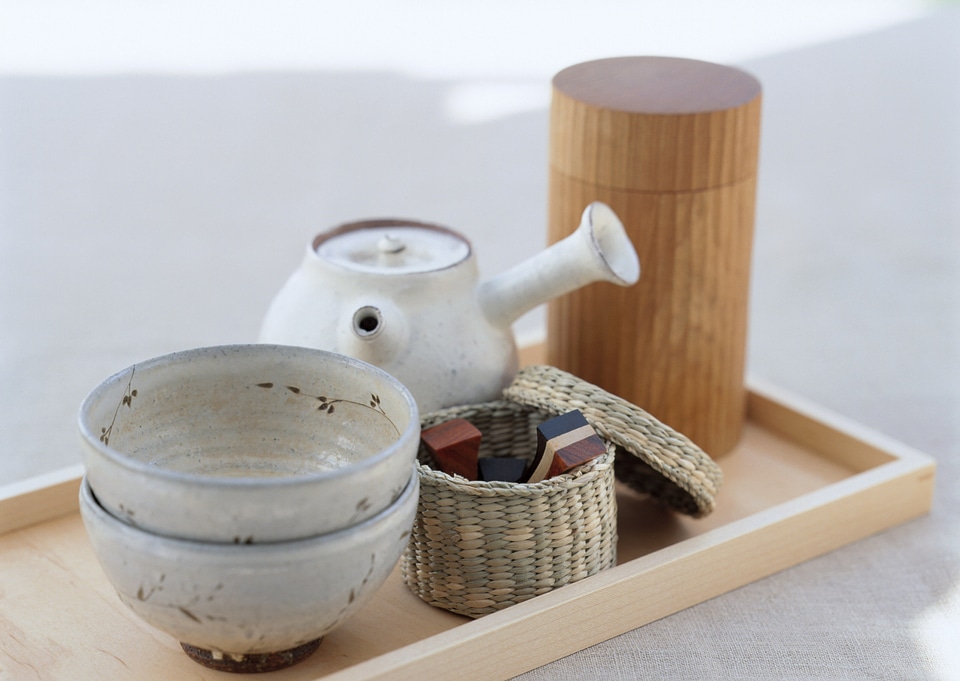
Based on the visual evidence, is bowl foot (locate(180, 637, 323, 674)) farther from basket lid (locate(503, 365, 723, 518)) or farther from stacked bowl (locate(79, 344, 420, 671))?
basket lid (locate(503, 365, 723, 518))

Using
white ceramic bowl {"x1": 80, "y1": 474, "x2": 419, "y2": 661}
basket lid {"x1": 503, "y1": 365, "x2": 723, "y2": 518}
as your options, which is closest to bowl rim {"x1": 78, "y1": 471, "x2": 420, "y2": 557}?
white ceramic bowl {"x1": 80, "y1": 474, "x2": 419, "y2": 661}

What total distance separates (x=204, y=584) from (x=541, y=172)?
1.31m

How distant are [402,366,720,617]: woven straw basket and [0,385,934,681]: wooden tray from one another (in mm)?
19

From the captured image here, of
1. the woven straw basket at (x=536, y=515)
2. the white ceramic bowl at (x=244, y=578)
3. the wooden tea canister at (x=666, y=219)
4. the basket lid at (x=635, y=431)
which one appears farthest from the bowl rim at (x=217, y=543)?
the wooden tea canister at (x=666, y=219)

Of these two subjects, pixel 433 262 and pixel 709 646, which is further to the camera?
pixel 433 262

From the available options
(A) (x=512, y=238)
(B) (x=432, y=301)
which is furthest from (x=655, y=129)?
(A) (x=512, y=238)

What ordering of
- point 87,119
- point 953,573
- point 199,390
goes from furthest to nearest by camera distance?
point 87,119 < point 953,573 < point 199,390

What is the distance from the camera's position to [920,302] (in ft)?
4.81

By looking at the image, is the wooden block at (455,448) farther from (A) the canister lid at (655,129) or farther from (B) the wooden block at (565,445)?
(A) the canister lid at (655,129)

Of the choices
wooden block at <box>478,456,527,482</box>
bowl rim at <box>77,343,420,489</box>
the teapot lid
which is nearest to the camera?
bowl rim at <box>77,343,420,489</box>

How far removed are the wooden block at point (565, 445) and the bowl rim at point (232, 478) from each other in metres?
0.11

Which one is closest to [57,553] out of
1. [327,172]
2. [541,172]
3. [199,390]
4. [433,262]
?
[199,390]

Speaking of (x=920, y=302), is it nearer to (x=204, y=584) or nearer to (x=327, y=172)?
(x=327, y=172)

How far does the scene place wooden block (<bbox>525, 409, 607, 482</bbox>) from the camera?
80 cm
